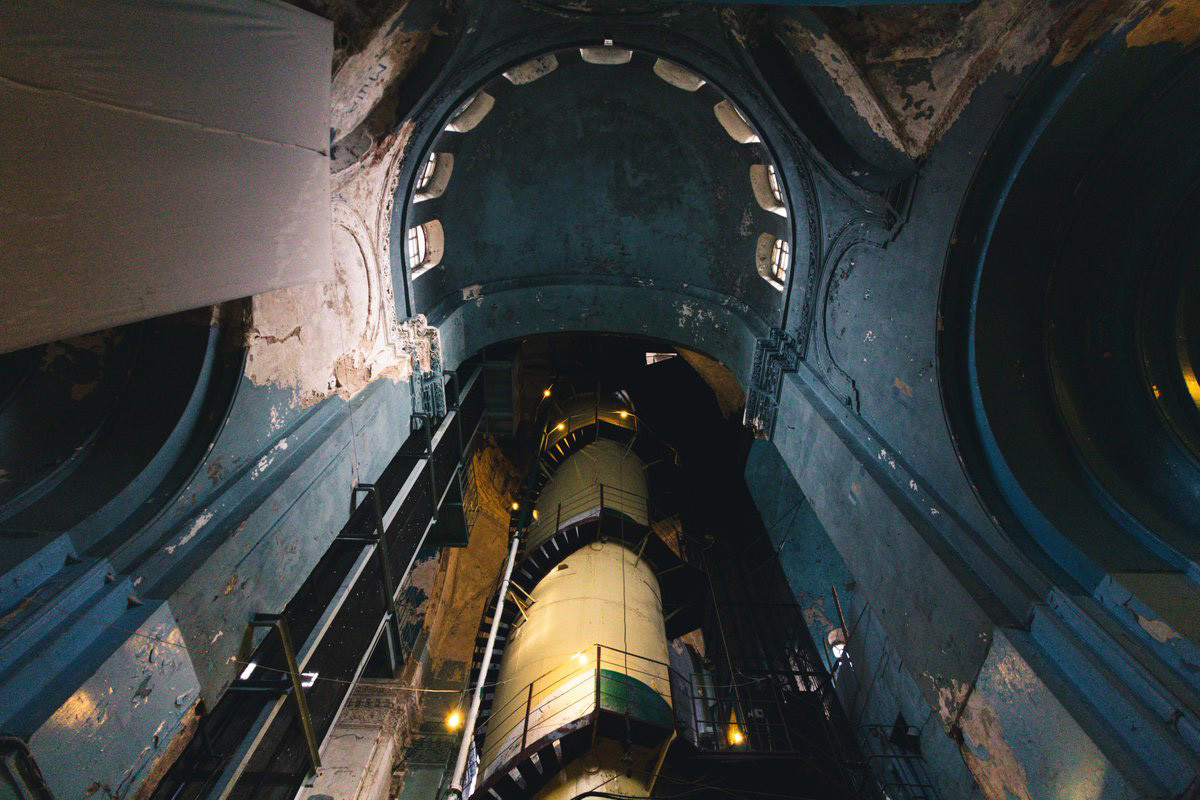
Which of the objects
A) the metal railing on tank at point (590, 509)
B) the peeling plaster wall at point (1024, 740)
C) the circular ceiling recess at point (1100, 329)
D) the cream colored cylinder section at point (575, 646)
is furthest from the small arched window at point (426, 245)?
the peeling plaster wall at point (1024, 740)

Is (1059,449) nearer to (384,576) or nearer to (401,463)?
(384,576)

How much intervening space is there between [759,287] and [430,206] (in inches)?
245

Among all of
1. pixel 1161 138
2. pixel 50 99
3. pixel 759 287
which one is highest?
pixel 759 287

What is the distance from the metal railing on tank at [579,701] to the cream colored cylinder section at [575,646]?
0.02m

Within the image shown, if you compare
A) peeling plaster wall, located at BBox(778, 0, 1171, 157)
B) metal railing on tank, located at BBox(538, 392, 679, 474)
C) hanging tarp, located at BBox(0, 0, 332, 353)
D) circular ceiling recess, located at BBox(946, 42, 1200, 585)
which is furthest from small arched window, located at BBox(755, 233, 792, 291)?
hanging tarp, located at BBox(0, 0, 332, 353)

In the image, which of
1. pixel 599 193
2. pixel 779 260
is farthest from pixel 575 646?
pixel 599 193

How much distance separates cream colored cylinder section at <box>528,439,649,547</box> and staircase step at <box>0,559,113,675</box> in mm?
8700

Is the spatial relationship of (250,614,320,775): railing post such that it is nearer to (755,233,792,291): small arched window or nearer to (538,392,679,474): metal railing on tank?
(755,233,792,291): small arched window

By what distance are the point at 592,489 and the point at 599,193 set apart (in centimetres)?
650

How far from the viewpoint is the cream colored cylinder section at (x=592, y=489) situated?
12102 millimetres

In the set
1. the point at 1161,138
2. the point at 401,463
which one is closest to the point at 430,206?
the point at 401,463

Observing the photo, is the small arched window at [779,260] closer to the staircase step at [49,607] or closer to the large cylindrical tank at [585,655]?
the large cylindrical tank at [585,655]

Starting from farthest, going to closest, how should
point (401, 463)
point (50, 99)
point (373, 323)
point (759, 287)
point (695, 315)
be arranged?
1. point (695, 315)
2. point (759, 287)
3. point (401, 463)
4. point (373, 323)
5. point (50, 99)

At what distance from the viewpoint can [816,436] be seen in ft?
24.7
